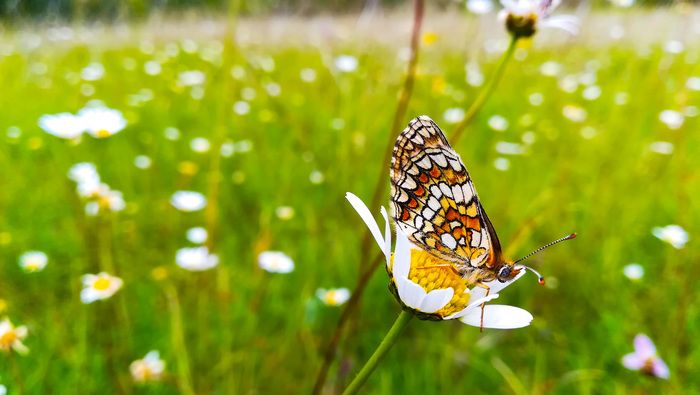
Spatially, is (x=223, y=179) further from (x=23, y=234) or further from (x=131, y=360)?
(x=131, y=360)

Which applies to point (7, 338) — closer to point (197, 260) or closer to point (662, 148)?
point (197, 260)

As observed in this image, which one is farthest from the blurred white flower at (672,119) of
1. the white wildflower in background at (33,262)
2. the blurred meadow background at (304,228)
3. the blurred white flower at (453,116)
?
the white wildflower in background at (33,262)

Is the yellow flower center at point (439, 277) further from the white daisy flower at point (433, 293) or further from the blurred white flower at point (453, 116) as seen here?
the blurred white flower at point (453, 116)

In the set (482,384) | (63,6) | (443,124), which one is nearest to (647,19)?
(443,124)

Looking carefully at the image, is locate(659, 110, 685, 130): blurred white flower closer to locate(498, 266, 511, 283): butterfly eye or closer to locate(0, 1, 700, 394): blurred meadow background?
locate(0, 1, 700, 394): blurred meadow background

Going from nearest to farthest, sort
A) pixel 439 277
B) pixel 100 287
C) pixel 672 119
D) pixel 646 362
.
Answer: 1. pixel 439 277
2. pixel 646 362
3. pixel 100 287
4. pixel 672 119

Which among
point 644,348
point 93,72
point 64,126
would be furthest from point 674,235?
point 93,72
